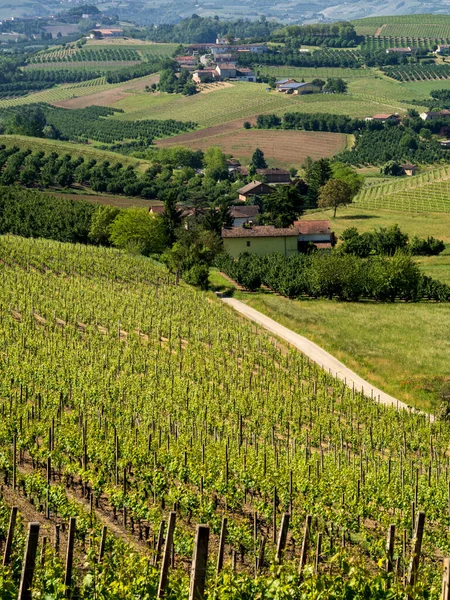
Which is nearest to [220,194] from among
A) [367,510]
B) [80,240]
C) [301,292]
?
[80,240]

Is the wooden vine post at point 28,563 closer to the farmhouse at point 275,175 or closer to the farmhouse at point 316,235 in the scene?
the farmhouse at point 316,235

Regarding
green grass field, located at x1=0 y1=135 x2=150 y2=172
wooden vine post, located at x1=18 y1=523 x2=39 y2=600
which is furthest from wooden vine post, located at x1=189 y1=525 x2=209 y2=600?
green grass field, located at x1=0 y1=135 x2=150 y2=172

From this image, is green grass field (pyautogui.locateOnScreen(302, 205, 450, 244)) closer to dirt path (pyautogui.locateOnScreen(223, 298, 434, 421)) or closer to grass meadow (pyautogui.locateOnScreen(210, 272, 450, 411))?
grass meadow (pyautogui.locateOnScreen(210, 272, 450, 411))

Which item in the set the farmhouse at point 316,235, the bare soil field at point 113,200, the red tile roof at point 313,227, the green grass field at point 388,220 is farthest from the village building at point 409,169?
the farmhouse at point 316,235

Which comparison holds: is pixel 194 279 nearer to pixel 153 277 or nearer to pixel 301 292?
pixel 153 277

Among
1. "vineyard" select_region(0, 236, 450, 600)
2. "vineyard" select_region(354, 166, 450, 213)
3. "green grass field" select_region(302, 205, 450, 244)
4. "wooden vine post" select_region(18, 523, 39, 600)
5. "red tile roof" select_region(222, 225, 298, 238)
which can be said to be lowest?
"green grass field" select_region(302, 205, 450, 244)

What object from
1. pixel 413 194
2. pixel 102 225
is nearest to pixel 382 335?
pixel 102 225
